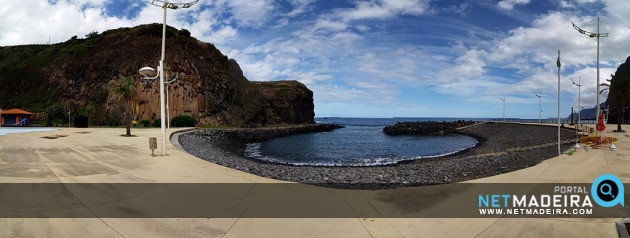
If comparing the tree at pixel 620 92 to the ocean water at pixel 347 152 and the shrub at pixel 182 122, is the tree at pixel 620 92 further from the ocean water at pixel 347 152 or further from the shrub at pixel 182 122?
the shrub at pixel 182 122

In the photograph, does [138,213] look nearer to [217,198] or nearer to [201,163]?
[217,198]

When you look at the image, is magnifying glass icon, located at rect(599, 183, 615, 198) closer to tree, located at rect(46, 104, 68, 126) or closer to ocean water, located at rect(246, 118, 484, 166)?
ocean water, located at rect(246, 118, 484, 166)

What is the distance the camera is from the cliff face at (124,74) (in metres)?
58.8

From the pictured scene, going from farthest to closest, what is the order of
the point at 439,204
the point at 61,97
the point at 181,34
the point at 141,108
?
the point at 181,34, the point at 61,97, the point at 141,108, the point at 439,204

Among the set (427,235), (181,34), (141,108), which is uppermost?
(181,34)

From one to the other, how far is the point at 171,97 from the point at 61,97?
70.6 feet

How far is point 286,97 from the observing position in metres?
108

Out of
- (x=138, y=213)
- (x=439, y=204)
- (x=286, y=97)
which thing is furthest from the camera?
(x=286, y=97)

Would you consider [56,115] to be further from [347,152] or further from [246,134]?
[347,152]

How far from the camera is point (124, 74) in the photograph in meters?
59.7

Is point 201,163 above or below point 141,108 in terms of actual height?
below

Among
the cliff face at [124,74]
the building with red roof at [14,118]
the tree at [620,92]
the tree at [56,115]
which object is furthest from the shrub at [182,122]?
the tree at [620,92]

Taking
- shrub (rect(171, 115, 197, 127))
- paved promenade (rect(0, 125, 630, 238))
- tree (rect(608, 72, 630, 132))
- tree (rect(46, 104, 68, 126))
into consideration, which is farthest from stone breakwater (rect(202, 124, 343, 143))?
tree (rect(608, 72, 630, 132))

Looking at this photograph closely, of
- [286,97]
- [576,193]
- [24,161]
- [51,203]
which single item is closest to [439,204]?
[576,193]
